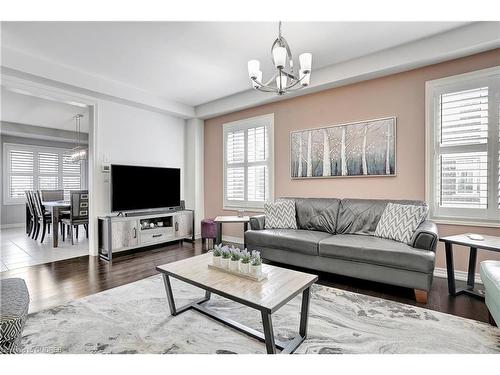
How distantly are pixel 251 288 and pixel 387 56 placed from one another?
3074 mm

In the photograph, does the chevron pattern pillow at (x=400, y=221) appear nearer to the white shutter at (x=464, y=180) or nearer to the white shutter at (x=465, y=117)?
the white shutter at (x=464, y=180)

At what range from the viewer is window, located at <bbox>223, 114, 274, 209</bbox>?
4414 mm

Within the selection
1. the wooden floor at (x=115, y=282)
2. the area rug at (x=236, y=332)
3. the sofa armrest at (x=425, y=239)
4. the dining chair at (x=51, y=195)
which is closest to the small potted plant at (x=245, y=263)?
the area rug at (x=236, y=332)

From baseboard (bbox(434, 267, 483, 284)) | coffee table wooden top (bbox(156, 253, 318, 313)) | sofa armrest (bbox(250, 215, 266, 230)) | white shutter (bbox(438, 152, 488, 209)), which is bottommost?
baseboard (bbox(434, 267, 483, 284))

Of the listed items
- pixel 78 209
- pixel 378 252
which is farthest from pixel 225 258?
pixel 78 209

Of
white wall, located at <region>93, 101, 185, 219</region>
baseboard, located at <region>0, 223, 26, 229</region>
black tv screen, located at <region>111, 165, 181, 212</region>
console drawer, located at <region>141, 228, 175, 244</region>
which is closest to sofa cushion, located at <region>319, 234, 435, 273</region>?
console drawer, located at <region>141, 228, 175, 244</region>

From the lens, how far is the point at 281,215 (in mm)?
3664

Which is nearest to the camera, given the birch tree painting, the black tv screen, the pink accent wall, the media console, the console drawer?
the pink accent wall

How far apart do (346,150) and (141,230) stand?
3.42 metres

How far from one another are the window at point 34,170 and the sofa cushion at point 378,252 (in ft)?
25.2

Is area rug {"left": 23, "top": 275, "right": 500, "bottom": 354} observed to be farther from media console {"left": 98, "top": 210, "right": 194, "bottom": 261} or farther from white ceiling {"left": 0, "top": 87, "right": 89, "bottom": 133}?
white ceiling {"left": 0, "top": 87, "right": 89, "bottom": 133}

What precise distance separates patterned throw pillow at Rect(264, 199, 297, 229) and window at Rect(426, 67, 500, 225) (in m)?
1.67

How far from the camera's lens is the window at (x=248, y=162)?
14.5 ft
